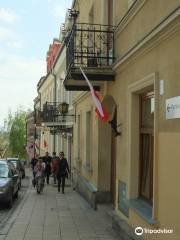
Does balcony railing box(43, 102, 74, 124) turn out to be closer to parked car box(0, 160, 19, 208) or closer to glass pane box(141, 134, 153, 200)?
parked car box(0, 160, 19, 208)

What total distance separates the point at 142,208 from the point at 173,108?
259 centimetres

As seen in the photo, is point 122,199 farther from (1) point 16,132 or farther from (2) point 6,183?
(1) point 16,132

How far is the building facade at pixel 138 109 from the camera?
750cm

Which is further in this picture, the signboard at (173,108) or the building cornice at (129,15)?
the building cornice at (129,15)

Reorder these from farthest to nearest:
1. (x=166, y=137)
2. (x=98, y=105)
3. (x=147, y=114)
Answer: (x=98, y=105)
(x=147, y=114)
(x=166, y=137)

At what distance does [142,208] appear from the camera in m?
9.35

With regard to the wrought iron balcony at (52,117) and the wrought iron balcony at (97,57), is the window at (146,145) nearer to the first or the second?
the wrought iron balcony at (97,57)

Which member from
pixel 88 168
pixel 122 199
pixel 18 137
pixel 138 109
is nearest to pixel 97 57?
pixel 138 109

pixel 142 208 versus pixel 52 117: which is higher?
pixel 52 117

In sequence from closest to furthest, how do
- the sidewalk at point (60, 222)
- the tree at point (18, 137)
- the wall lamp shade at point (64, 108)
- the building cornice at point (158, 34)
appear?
the building cornice at point (158, 34)
the sidewalk at point (60, 222)
the wall lamp shade at point (64, 108)
the tree at point (18, 137)

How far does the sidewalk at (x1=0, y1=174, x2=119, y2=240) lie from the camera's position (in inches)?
419

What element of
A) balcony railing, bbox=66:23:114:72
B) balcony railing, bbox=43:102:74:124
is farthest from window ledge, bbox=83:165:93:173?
balcony railing, bbox=43:102:74:124

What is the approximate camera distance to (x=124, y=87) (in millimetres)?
11180

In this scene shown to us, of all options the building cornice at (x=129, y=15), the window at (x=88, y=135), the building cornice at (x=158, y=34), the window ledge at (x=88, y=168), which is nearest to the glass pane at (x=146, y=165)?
the building cornice at (x=158, y=34)
